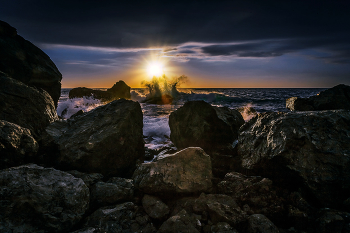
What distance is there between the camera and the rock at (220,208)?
2041 millimetres

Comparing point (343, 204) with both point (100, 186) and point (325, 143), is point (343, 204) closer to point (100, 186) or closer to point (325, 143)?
point (325, 143)

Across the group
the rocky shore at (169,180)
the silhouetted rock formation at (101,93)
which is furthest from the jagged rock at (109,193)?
the silhouetted rock formation at (101,93)

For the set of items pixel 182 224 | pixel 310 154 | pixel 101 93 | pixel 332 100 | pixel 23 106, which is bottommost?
pixel 182 224

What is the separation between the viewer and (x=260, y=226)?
192 cm

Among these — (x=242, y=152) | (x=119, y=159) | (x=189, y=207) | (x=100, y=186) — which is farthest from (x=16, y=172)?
(x=242, y=152)

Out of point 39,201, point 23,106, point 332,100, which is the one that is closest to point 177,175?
point 39,201

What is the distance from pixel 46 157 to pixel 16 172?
112 centimetres

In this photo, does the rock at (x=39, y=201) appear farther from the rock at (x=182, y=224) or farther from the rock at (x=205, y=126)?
the rock at (x=205, y=126)

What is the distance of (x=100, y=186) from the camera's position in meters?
2.62

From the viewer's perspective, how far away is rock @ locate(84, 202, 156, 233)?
205cm

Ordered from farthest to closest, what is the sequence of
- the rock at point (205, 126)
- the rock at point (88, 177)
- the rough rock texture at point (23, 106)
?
the rock at point (205, 126) → the rough rock texture at point (23, 106) → the rock at point (88, 177)

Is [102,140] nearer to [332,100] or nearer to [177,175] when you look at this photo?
[177,175]

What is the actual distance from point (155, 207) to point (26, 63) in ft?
20.7

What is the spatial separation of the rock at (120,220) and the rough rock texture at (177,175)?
0.36 meters
